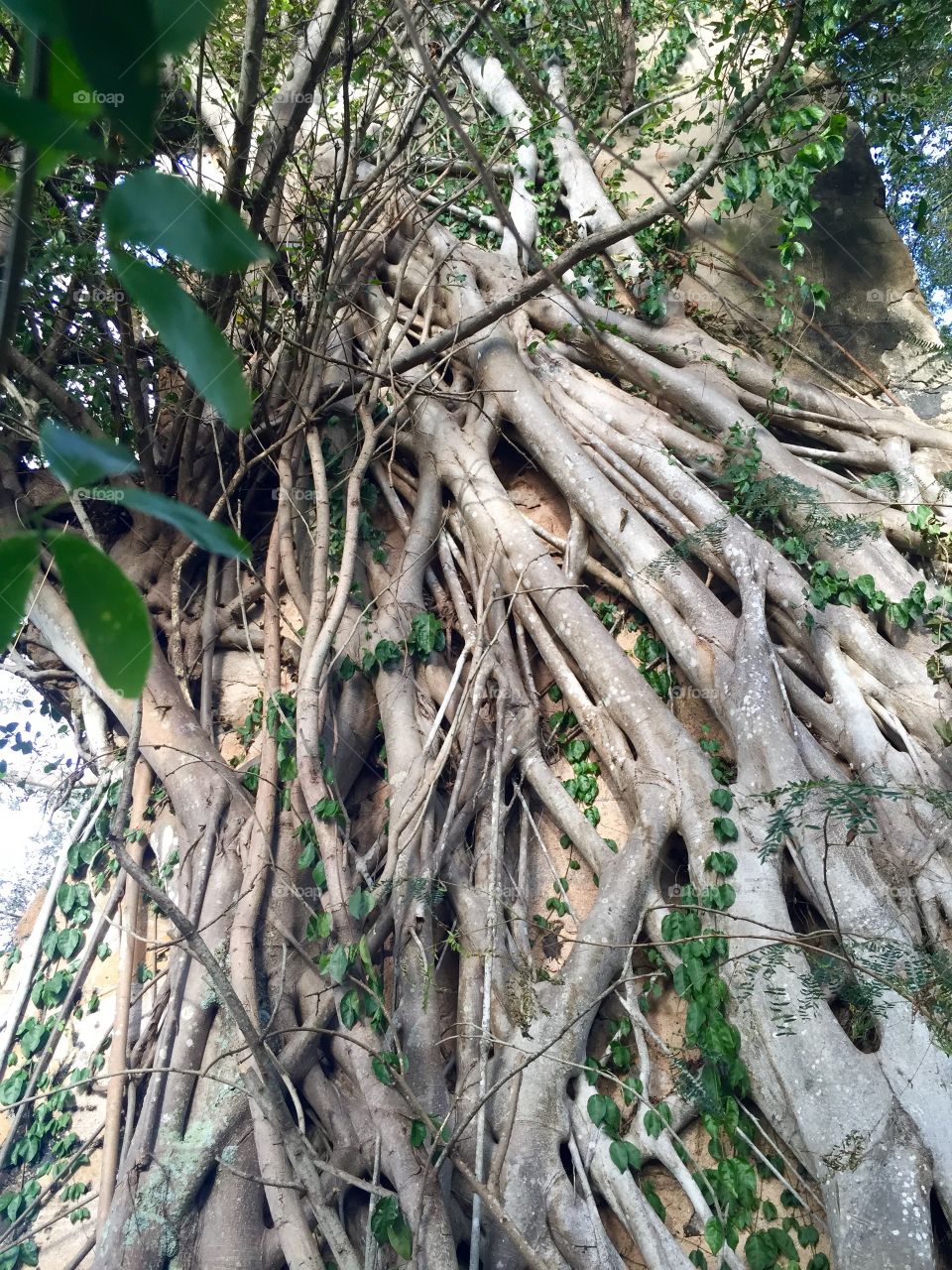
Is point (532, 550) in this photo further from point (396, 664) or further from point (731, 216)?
point (731, 216)

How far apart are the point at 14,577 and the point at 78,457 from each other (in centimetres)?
6

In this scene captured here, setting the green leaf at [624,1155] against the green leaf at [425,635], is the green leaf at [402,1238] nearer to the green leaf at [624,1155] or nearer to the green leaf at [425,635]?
the green leaf at [624,1155]

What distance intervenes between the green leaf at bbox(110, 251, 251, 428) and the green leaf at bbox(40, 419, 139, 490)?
0.16 ft

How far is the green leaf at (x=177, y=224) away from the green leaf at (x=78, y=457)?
0.09 m

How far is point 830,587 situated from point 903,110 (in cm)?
291

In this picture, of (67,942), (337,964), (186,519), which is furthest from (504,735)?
(186,519)

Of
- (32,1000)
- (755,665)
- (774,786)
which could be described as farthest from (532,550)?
(32,1000)

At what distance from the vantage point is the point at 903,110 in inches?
189

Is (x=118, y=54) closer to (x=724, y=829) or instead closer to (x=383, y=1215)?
(x=383, y=1215)

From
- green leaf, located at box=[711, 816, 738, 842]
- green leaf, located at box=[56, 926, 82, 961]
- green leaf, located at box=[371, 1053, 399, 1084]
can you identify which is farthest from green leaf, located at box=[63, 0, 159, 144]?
green leaf, located at box=[56, 926, 82, 961]

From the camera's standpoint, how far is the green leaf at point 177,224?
409mm

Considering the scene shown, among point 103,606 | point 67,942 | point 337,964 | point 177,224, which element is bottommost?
point 103,606

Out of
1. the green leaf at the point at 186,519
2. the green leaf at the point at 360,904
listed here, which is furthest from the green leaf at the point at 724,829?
the green leaf at the point at 186,519

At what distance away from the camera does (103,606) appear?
395 millimetres
